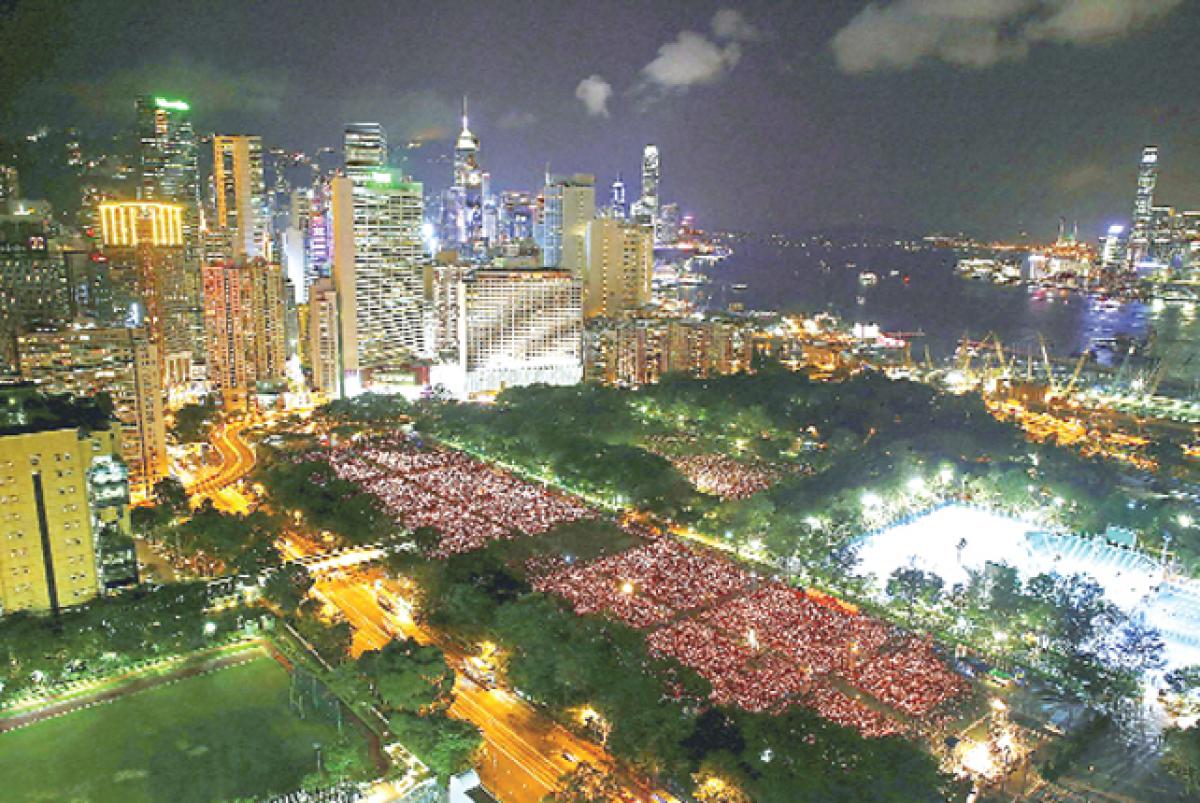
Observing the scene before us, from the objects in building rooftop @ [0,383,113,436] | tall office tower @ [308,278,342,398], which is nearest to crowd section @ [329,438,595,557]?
building rooftop @ [0,383,113,436]

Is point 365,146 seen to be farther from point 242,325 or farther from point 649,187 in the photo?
point 649,187

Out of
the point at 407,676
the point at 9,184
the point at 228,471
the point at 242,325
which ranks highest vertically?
the point at 9,184

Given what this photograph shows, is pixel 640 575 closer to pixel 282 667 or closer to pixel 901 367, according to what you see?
pixel 282 667

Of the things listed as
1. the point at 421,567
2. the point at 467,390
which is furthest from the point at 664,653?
the point at 467,390

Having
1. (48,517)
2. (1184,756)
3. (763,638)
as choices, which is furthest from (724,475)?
(48,517)

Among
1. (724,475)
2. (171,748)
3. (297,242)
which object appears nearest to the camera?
(171,748)
